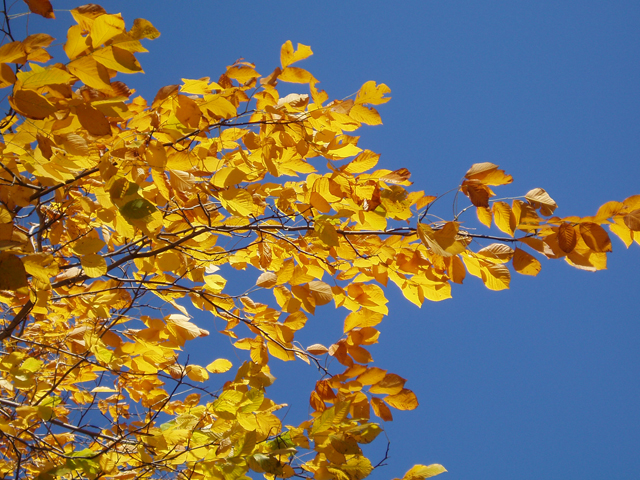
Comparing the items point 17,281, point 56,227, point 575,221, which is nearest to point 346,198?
point 575,221

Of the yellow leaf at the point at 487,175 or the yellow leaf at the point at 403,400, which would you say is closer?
the yellow leaf at the point at 487,175

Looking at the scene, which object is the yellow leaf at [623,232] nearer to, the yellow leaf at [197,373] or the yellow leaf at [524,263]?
the yellow leaf at [524,263]

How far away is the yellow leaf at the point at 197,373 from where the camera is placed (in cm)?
182

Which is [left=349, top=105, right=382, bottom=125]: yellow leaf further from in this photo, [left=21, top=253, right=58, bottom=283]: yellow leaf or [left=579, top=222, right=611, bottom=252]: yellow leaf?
[left=21, top=253, right=58, bottom=283]: yellow leaf

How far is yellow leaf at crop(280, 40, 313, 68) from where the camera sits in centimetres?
128

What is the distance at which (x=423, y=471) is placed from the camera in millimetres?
1224

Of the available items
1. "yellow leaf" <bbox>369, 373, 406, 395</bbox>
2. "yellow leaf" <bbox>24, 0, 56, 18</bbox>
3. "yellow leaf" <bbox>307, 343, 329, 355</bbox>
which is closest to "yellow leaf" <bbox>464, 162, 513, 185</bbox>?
"yellow leaf" <bbox>369, 373, 406, 395</bbox>

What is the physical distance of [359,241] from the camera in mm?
1600

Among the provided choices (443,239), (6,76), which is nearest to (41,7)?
(6,76)

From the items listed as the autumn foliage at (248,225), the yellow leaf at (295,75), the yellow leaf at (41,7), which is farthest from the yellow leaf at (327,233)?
the yellow leaf at (41,7)

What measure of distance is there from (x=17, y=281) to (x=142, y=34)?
67 cm

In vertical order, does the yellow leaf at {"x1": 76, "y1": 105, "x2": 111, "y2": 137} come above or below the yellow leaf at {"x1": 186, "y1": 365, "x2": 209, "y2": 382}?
above

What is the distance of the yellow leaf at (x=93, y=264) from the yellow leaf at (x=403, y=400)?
101cm

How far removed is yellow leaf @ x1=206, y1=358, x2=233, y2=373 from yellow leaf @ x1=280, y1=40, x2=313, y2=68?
1.25 meters
